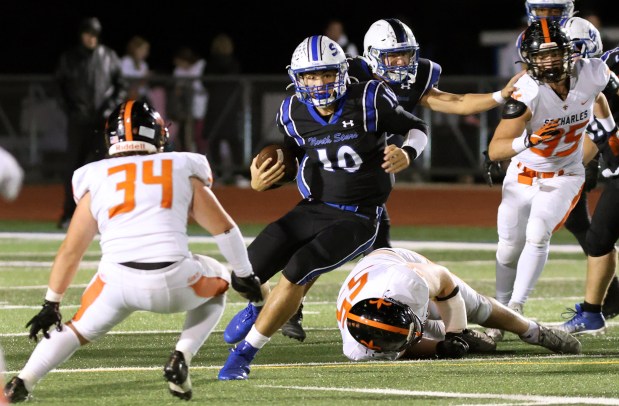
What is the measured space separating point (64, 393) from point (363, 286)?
146 centimetres

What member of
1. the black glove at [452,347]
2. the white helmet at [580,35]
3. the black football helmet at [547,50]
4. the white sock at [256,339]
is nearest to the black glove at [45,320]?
the white sock at [256,339]

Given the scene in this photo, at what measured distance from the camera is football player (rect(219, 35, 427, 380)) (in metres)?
6.78

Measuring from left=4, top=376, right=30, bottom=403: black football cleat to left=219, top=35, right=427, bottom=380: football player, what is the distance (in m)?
1.48

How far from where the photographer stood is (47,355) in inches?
218

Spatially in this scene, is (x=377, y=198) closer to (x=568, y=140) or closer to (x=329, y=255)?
(x=329, y=255)

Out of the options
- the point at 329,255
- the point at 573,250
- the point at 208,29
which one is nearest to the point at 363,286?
the point at 329,255

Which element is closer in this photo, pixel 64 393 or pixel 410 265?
pixel 64 393

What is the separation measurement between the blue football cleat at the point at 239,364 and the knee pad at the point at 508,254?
220 cm

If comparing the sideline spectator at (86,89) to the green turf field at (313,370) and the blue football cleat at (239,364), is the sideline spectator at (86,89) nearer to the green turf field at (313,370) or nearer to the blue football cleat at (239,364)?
the green turf field at (313,370)

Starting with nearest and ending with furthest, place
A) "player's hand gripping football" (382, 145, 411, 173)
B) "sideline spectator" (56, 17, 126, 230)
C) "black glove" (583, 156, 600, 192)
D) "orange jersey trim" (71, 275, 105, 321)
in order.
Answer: "orange jersey trim" (71, 275, 105, 321) < "player's hand gripping football" (382, 145, 411, 173) < "black glove" (583, 156, 600, 192) < "sideline spectator" (56, 17, 126, 230)

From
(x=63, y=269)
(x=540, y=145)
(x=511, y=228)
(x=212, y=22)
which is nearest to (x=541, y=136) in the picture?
(x=540, y=145)

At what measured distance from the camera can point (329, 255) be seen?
6.62m

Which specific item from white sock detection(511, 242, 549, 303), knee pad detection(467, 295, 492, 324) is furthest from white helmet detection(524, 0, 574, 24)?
knee pad detection(467, 295, 492, 324)

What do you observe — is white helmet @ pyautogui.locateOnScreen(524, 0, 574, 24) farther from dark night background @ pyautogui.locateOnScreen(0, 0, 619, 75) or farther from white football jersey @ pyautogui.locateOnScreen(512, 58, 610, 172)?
dark night background @ pyautogui.locateOnScreen(0, 0, 619, 75)
